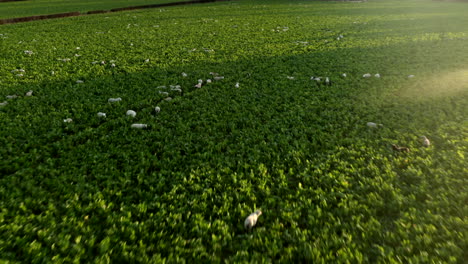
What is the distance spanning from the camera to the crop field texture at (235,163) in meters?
1.03

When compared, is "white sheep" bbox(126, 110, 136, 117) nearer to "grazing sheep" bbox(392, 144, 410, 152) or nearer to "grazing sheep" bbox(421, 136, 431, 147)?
"grazing sheep" bbox(392, 144, 410, 152)

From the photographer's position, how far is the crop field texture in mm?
1028

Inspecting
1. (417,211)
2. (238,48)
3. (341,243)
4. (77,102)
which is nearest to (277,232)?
(341,243)

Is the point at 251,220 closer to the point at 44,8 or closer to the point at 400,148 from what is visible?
the point at 400,148

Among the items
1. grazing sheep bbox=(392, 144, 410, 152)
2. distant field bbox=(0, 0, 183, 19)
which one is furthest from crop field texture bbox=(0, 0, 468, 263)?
distant field bbox=(0, 0, 183, 19)

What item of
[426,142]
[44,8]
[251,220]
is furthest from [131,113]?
[44,8]

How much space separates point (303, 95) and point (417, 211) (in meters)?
1.46

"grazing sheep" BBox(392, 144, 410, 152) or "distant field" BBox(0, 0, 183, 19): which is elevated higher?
"distant field" BBox(0, 0, 183, 19)

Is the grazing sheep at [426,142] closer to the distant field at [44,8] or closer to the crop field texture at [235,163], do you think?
the crop field texture at [235,163]

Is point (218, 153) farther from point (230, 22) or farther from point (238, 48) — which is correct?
point (230, 22)

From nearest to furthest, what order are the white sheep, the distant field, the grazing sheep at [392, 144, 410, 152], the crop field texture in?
1. the crop field texture
2. the grazing sheep at [392, 144, 410, 152]
3. the white sheep
4. the distant field

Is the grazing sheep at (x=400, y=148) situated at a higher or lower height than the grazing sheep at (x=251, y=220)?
higher

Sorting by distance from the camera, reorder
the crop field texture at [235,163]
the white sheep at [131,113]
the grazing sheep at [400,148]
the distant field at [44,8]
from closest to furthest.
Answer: the crop field texture at [235,163] → the grazing sheep at [400,148] → the white sheep at [131,113] → the distant field at [44,8]

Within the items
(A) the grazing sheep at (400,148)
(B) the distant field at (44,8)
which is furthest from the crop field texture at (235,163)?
(B) the distant field at (44,8)
